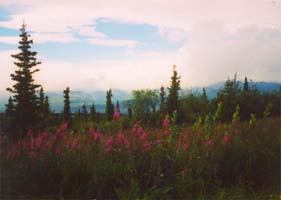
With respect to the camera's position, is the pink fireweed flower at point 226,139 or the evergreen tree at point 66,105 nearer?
the pink fireweed flower at point 226,139

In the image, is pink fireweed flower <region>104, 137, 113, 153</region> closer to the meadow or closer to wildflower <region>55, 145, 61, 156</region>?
the meadow

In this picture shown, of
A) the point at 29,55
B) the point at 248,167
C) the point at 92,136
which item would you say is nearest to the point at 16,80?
the point at 29,55

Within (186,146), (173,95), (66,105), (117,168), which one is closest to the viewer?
(117,168)

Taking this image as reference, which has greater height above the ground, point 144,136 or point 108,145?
point 144,136

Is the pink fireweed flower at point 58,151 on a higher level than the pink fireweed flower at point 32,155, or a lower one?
higher

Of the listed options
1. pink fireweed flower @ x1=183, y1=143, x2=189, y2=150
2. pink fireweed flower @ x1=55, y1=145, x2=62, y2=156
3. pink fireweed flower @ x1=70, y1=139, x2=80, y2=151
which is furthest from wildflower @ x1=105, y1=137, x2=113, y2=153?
pink fireweed flower @ x1=183, y1=143, x2=189, y2=150

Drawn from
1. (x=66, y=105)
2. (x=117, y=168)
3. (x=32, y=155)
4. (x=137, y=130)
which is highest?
(x=66, y=105)

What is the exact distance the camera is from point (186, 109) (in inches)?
1860

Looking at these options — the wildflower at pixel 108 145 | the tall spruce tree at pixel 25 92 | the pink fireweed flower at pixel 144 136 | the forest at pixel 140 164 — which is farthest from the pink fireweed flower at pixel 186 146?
the tall spruce tree at pixel 25 92

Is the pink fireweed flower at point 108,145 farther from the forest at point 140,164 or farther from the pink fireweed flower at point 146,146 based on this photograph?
the pink fireweed flower at point 146,146

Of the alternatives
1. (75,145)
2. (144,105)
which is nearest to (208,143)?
(75,145)

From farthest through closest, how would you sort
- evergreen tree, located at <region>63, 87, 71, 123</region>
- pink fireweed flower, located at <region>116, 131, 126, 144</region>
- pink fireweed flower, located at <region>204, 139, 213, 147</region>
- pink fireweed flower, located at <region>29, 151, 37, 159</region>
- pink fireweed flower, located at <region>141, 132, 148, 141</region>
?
1. evergreen tree, located at <region>63, 87, 71, 123</region>
2. pink fireweed flower, located at <region>204, 139, 213, 147</region>
3. pink fireweed flower, located at <region>141, 132, 148, 141</region>
4. pink fireweed flower, located at <region>116, 131, 126, 144</region>
5. pink fireweed flower, located at <region>29, 151, 37, 159</region>

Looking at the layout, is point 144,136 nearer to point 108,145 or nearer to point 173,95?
point 108,145

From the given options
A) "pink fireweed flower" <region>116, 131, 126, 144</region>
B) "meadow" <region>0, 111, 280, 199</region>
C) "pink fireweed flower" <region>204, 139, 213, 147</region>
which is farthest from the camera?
"pink fireweed flower" <region>204, 139, 213, 147</region>
